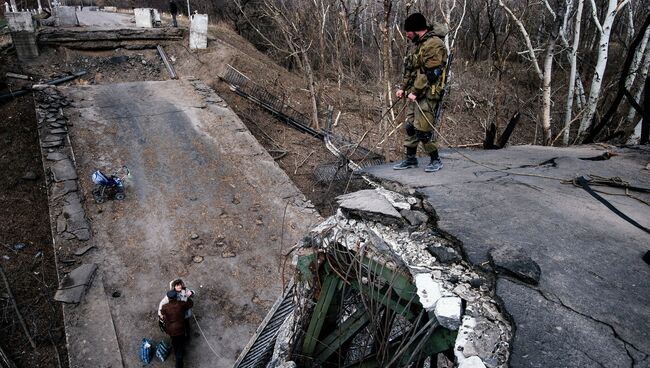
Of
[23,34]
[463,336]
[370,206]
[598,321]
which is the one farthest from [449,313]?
[23,34]

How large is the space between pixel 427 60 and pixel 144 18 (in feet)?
49.0

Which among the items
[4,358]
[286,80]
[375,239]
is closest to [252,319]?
[4,358]

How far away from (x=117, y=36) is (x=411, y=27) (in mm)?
13309

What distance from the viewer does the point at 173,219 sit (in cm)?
797

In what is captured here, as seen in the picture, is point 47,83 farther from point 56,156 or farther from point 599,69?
Result: point 599,69

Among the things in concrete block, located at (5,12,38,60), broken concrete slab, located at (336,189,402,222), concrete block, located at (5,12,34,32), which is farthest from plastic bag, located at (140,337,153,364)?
concrete block, located at (5,12,34,32)

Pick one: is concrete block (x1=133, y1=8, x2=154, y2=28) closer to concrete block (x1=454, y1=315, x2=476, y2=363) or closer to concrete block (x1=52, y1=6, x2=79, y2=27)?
concrete block (x1=52, y1=6, x2=79, y2=27)

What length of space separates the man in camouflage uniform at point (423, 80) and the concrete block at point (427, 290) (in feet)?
7.44

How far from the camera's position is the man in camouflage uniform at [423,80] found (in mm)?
4586

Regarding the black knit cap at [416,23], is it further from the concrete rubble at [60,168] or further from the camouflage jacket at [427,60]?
the concrete rubble at [60,168]

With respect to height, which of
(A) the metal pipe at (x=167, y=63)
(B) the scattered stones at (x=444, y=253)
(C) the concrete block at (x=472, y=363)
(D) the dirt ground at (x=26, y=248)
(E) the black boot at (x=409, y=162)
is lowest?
(D) the dirt ground at (x=26, y=248)

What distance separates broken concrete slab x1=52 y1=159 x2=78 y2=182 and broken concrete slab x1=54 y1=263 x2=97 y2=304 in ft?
8.33

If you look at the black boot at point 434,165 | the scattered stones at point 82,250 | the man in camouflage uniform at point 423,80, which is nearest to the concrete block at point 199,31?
the scattered stones at point 82,250

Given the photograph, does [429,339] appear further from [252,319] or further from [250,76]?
[250,76]
